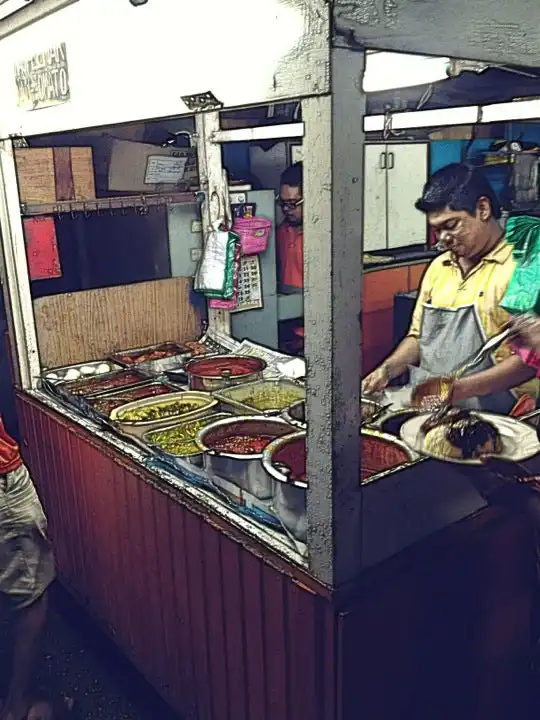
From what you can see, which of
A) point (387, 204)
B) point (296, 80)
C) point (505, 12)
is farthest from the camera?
point (387, 204)

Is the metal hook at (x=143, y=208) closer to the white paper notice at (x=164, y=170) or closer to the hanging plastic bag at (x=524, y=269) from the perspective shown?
the white paper notice at (x=164, y=170)

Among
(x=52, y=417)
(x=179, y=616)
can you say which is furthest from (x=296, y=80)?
(x=52, y=417)

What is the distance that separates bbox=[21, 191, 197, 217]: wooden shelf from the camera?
3809mm

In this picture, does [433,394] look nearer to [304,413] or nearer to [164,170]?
[304,413]

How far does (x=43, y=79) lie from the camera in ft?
9.47

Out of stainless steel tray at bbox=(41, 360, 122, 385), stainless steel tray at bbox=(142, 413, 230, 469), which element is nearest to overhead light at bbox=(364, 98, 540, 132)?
stainless steel tray at bbox=(142, 413, 230, 469)

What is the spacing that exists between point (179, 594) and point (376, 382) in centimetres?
133

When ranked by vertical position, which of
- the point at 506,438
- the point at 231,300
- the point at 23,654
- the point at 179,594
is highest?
the point at 231,300

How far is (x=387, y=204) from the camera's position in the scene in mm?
6938

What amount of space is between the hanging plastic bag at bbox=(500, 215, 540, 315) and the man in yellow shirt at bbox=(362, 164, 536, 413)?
0.20ft

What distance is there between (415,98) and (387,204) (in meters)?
3.11

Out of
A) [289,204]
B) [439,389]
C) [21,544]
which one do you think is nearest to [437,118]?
[439,389]

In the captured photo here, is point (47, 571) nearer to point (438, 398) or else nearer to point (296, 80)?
point (438, 398)

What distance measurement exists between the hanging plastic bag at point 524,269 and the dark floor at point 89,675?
92.5 inches
